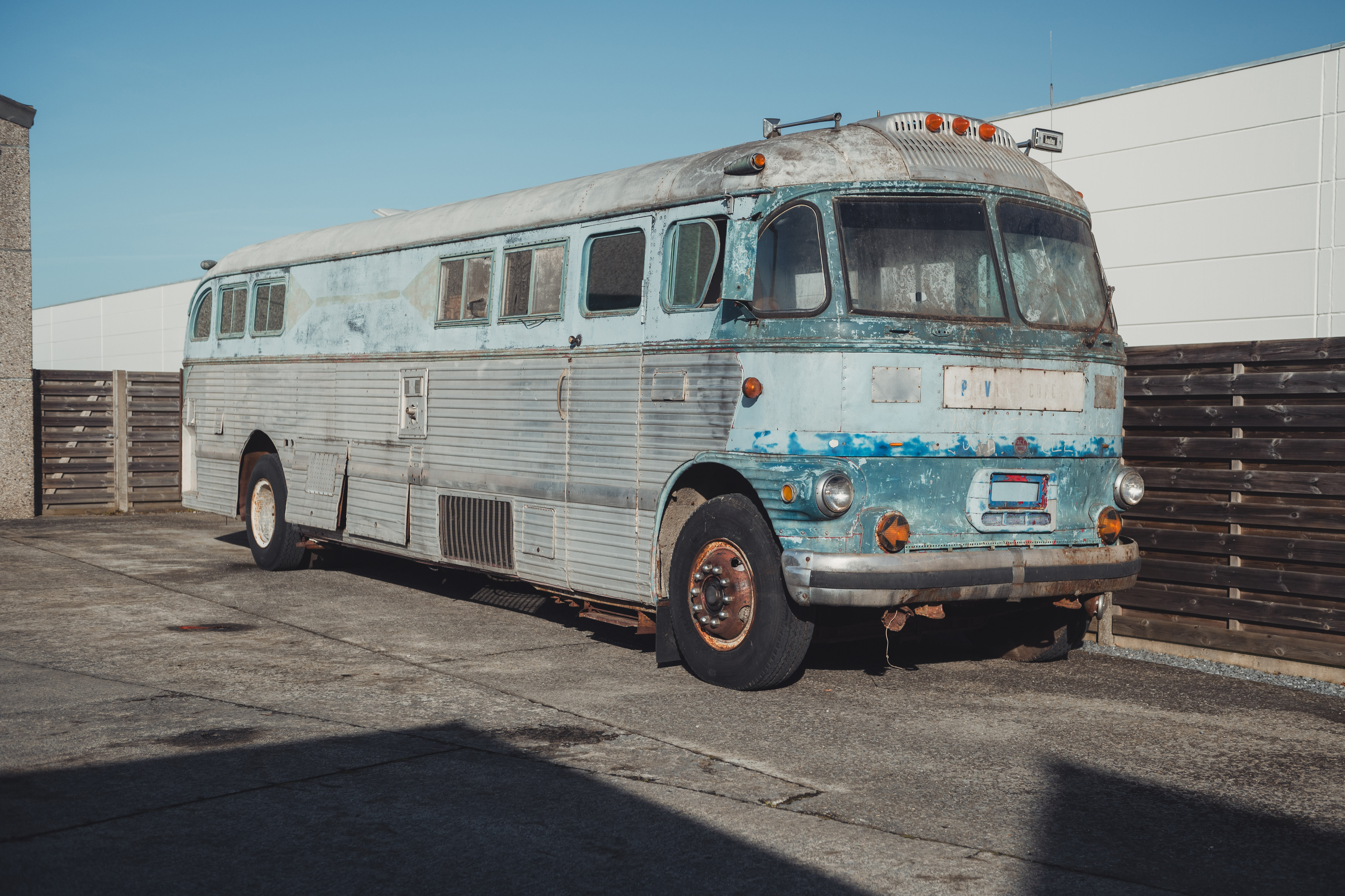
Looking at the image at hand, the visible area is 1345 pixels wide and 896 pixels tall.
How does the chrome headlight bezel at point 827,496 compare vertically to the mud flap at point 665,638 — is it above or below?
above

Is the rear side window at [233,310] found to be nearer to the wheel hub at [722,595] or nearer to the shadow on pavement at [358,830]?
the wheel hub at [722,595]

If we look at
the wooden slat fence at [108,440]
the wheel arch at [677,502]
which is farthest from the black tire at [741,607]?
the wooden slat fence at [108,440]

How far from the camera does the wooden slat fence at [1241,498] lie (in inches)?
305

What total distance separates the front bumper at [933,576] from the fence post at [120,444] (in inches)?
537

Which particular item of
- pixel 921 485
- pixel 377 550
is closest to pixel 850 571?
pixel 921 485

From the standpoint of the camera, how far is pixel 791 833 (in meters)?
4.68

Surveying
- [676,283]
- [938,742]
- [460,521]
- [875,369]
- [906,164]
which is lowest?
[938,742]

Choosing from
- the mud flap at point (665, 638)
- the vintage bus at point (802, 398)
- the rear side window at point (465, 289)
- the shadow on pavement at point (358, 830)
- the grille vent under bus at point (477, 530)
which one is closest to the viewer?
the shadow on pavement at point (358, 830)

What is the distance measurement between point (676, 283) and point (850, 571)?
2.24 metres

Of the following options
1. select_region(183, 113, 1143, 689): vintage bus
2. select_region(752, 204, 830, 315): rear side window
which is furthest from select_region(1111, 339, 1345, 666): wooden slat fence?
select_region(752, 204, 830, 315): rear side window

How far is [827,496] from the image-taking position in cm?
657

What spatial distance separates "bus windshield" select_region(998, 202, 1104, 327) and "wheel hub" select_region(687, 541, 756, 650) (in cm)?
215

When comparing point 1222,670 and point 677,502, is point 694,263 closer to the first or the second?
point 677,502

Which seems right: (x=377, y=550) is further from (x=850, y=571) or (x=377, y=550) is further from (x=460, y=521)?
(x=850, y=571)
